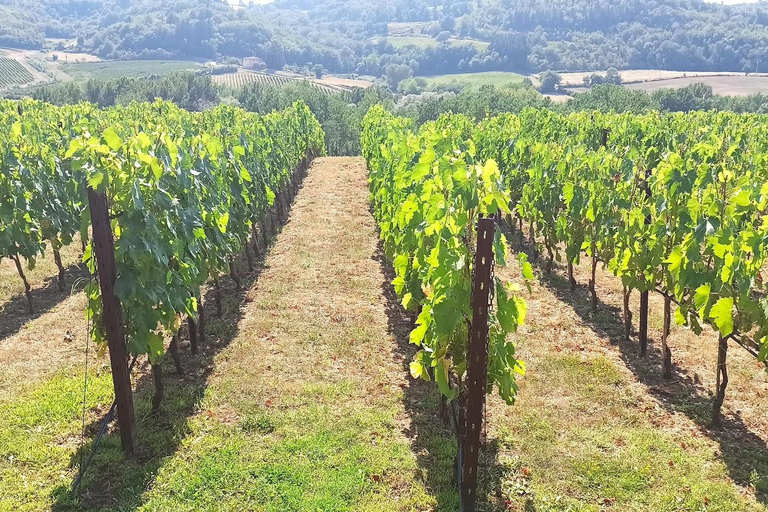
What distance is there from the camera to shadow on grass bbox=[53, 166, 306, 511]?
5.77 metres

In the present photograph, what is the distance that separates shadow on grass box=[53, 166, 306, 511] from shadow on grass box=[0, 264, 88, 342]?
275 cm

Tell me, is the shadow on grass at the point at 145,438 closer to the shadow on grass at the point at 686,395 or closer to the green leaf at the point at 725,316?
the green leaf at the point at 725,316

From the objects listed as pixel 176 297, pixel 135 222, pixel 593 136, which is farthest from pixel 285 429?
pixel 593 136

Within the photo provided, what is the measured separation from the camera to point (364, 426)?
280 inches

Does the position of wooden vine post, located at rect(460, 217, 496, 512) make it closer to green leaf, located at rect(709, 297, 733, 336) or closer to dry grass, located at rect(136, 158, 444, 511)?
dry grass, located at rect(136, 158, 444, 511)

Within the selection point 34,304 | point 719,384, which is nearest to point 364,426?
point 719,384

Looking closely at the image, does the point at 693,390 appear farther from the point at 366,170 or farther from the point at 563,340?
the point at 366,170

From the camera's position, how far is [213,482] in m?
6.03

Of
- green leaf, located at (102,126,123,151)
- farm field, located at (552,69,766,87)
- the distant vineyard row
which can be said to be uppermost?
the distant vineyard row

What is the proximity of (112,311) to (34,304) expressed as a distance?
7.10m

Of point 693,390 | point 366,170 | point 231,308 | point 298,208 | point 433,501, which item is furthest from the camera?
point 366,170

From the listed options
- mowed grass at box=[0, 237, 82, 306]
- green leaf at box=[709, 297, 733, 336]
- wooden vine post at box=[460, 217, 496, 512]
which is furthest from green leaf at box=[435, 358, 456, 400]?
mowed grass at box=[0, 237, 82, 306]

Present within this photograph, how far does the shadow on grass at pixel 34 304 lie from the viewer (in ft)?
34.3

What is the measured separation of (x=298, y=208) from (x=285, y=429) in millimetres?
14330
